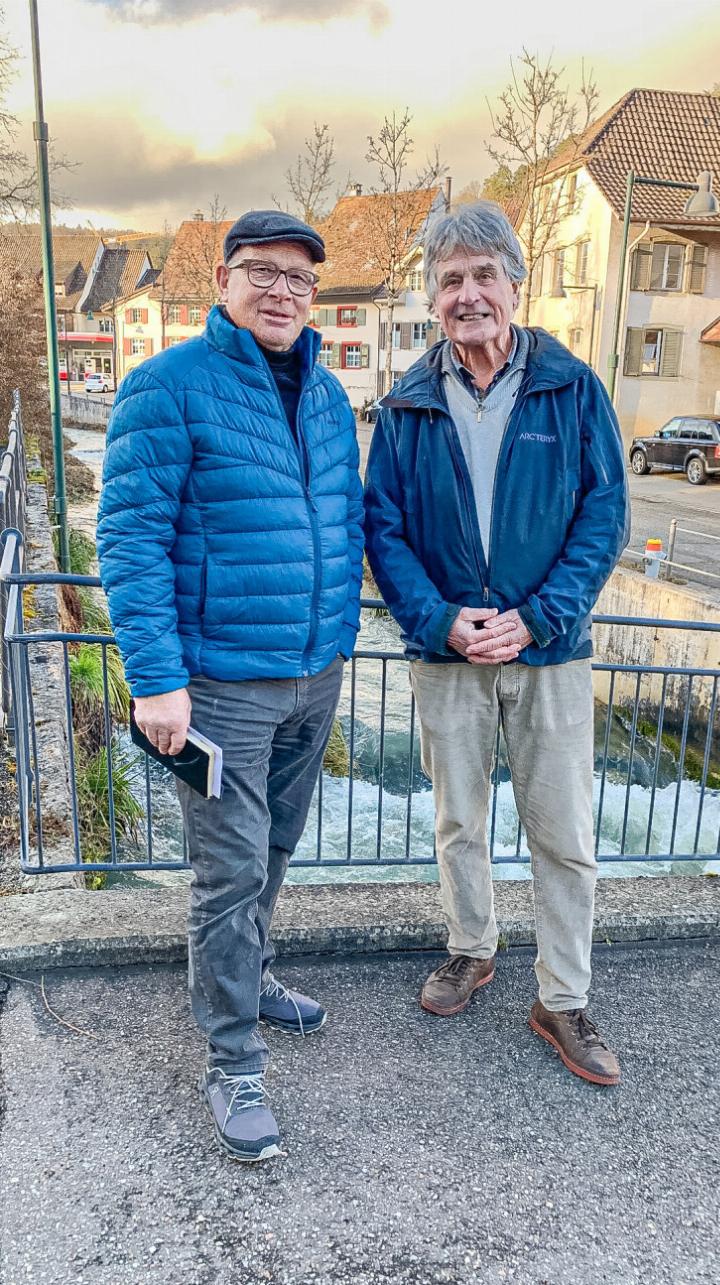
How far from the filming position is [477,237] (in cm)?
269

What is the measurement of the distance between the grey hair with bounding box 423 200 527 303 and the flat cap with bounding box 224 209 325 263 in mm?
366

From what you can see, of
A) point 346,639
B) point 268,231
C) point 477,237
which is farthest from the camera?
point 346,639

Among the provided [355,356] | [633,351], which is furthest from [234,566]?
[355,356]

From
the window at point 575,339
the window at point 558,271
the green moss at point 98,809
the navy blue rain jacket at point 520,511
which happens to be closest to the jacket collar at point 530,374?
the navy blue rain jacket at point 520,511

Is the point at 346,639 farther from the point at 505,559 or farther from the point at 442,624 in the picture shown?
Answer: the point at 505,559

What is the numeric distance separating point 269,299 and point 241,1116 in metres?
1.96

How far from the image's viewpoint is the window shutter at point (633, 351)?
1265 inches

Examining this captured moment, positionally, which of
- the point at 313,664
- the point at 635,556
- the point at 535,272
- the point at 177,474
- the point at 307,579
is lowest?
the point at 635,556

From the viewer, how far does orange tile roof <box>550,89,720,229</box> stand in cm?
3098

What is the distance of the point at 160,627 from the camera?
2.38 meters

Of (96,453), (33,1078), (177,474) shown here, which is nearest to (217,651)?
(177,474)

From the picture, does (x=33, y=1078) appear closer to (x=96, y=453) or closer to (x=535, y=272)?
(x=96, y=453)

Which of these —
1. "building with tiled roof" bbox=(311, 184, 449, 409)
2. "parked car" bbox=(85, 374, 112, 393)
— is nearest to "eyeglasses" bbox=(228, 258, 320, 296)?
"building with tiled roof" bbox=(311, 184, 449, 409)

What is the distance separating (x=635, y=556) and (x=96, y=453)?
1751 centimetres
